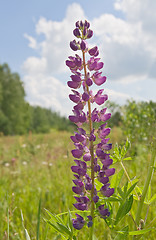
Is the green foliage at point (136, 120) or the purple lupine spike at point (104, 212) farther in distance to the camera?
the green foliage at point (136, 120)

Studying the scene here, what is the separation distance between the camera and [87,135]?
111cm

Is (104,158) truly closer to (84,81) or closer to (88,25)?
(84,81)

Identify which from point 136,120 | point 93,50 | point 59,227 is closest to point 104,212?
point 59,227

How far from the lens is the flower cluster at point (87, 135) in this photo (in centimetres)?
106

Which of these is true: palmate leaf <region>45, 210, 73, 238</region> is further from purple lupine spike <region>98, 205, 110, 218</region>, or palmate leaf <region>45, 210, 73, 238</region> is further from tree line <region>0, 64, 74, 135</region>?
tree line <region>0, 64, 74, 135</region>

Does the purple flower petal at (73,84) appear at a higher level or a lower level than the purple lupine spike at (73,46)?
lower

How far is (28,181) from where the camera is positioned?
416 centimetres

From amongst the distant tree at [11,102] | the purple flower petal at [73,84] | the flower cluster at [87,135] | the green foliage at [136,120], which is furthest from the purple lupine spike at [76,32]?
the distant tree at [11,102]

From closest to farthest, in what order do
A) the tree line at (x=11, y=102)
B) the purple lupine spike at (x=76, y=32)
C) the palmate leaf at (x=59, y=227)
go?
1. the palmate leaf at (x=59, y=227)
2. the purple lupine spike at (x=76, y=32)
3. the tree line at (x=11, y=102)

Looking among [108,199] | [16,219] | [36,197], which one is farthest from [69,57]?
[36,197]

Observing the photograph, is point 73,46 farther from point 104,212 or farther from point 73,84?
point 104,212

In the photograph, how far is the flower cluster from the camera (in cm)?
106

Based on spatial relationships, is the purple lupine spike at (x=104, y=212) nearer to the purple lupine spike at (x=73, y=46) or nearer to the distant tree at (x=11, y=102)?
the purple lupine spike at (x=73, y=46)

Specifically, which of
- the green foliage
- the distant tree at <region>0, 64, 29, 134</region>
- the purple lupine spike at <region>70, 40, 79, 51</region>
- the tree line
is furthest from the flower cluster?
the distant tree at <region>0, 64, 29, 134</region>
